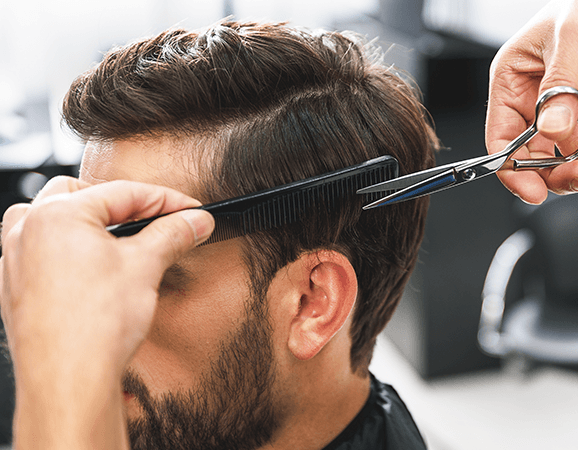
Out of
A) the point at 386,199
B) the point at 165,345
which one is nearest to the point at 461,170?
the point at 386,199

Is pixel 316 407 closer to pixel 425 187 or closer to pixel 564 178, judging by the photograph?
pixel 425 187

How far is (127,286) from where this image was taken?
615 millimetres

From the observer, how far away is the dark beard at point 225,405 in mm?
1060

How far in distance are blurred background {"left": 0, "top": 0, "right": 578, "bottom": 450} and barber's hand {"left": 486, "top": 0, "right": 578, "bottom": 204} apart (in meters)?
1.57

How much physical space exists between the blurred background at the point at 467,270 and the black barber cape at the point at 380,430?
1.30 meters

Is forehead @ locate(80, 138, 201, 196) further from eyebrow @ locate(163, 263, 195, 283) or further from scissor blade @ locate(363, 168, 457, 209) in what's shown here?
scissor blade @ locate(363, 168, 457, 209)

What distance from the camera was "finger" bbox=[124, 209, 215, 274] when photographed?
0.65m

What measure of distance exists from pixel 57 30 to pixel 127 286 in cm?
402

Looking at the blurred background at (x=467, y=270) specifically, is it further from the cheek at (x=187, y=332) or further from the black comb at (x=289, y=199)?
the black comb at (x=289, y=199)

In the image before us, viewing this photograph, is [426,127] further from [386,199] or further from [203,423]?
[203,423]

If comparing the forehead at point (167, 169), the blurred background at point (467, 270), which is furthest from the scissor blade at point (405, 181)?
the blurred background at point (467, 270)

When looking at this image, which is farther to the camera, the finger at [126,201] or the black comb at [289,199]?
the black comb at [289,199]

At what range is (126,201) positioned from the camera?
0.68 meters

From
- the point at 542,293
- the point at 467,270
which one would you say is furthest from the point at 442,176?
the point at 467,270
